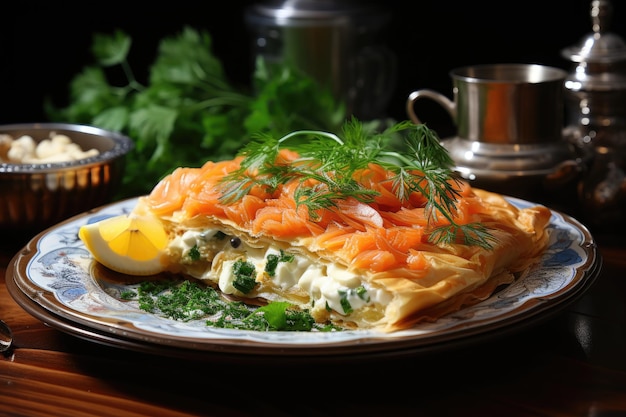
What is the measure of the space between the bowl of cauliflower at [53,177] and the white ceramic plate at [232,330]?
15.7 inches

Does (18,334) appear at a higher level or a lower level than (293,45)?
lower

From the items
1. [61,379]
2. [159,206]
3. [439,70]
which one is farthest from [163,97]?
[61,379]

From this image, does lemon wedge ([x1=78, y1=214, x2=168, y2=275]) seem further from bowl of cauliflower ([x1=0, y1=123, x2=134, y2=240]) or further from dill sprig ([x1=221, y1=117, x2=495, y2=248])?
bowl of cauliflower ([x1=0, y1=123, x2=134, y2=240])

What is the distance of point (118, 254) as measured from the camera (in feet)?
7.59

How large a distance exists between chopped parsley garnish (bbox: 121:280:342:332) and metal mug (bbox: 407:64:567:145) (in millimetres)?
1092

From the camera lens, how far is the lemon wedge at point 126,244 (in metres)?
Result: 2.30

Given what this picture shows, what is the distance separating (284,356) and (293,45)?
259 centimetres

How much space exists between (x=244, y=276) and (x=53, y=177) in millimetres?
847

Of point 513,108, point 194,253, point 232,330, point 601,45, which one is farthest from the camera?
point 601,45

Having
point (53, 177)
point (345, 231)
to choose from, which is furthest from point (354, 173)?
point (53, 177)

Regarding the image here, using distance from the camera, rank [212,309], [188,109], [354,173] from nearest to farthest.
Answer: [212,309], [354,173], [188,109]

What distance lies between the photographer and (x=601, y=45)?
3035 mm

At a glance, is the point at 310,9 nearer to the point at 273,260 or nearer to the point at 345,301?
the point at 273,260

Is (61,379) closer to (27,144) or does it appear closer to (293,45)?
(27,144)
